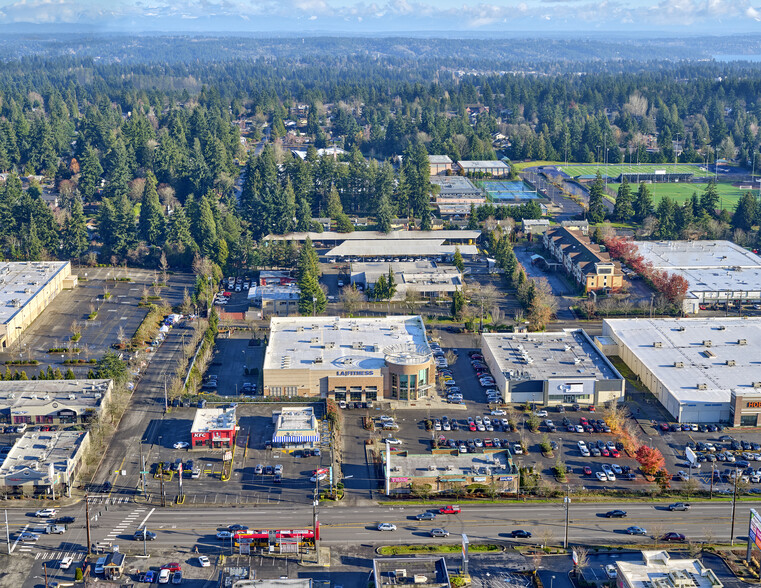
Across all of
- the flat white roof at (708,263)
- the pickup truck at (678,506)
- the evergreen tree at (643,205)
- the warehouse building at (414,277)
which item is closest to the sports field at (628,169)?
the evergreen tree at (643,205)

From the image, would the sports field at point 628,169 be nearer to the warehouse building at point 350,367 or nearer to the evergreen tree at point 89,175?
the evergreen tree at point 89,175

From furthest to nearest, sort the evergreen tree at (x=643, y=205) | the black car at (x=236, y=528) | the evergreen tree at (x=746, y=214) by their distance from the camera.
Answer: the evergreen tree at (x=643, y=205) → the evergreen tree at (x=746, y=214) → the black car at (x=236, y=528)

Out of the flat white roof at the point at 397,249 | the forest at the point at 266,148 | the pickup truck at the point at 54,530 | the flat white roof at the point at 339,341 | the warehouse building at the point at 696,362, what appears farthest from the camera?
the forest at the point at 266,148

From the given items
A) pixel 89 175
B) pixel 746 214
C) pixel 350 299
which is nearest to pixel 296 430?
pixel 350 299

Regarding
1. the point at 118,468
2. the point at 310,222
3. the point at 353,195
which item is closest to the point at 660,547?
the point at 118,468

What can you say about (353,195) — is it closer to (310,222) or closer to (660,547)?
(310,222)

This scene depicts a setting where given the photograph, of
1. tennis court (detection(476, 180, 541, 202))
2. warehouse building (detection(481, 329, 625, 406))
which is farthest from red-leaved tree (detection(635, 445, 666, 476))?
tennis court (detection(476, 180, 541, 202))

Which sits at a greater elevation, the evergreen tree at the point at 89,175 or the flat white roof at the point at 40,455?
the evergreen tree at the point at 89,175
